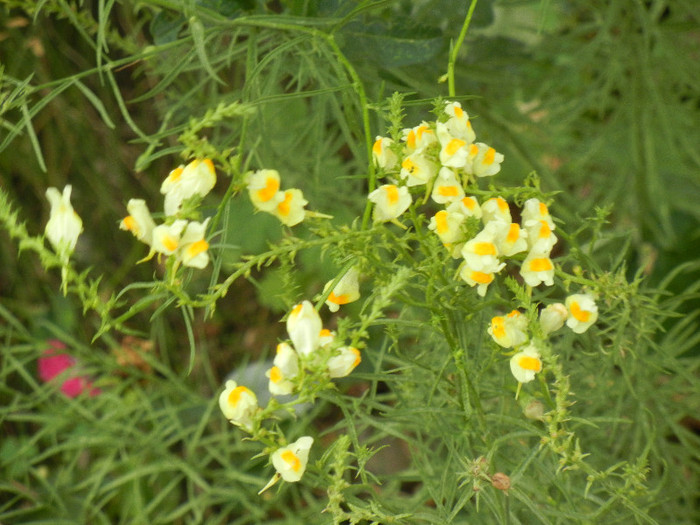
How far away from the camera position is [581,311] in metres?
0.45

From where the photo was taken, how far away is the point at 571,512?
0.50 metres

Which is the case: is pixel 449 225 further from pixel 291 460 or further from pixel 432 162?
pixel 291 460

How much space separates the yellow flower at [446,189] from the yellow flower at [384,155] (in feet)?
0.11

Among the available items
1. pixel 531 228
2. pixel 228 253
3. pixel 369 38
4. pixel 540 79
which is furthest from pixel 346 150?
pixel 531 228

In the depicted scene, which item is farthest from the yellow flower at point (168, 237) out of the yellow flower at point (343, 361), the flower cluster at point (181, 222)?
the yellow flower at point (343, 361)

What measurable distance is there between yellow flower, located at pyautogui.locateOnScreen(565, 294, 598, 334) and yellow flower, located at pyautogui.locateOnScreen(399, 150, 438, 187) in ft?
0.37

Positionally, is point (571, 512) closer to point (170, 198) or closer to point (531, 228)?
point (531, 228)

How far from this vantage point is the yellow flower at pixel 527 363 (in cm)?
42

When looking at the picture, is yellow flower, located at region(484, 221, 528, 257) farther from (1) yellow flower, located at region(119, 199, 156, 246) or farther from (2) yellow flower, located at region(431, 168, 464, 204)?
(1) yellow flower, located at region(119, 199, 156, 246)

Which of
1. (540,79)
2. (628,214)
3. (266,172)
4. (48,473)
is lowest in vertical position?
(48,473)

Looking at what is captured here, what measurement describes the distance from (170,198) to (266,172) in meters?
0.05

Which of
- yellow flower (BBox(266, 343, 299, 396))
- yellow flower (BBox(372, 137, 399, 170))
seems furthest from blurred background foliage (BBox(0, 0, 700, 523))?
yellow flower (BBox(266, 343, 299, 396))

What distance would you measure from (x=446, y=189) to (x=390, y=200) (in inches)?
1.3

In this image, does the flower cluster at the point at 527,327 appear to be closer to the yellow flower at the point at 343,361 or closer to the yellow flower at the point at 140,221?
the yellow flower at the point at 343,361
